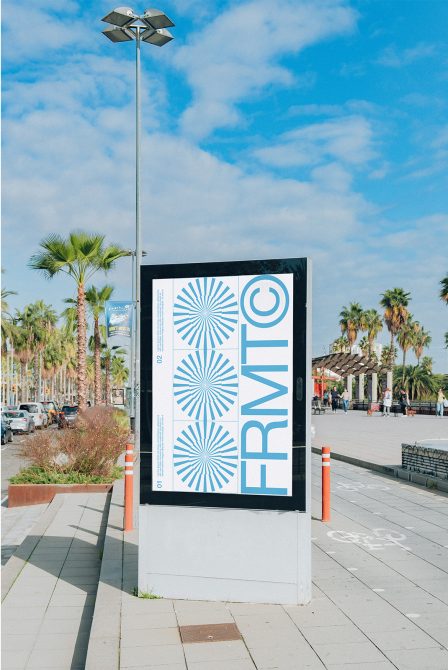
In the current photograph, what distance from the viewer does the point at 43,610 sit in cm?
648

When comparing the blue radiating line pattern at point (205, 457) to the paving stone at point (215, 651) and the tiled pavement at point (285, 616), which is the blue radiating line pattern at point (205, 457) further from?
the paving stone at point (215, 651)

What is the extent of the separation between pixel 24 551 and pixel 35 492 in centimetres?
414

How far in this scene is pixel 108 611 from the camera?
578 centimetres

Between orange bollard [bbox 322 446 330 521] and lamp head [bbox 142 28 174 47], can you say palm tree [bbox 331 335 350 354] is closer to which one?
lamp head [bbox 142 28 174 47]

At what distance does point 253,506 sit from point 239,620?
36.3 inches

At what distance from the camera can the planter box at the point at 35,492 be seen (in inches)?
496

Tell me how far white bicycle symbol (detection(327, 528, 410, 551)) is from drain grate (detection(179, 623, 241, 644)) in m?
3.33

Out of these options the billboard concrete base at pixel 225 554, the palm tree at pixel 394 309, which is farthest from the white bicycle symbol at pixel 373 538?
the palm tree at pixel 394 309

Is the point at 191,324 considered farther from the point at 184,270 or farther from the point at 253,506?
the point at 253,506

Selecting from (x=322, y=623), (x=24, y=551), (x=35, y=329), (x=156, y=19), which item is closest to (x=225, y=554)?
(x=322, y=623)

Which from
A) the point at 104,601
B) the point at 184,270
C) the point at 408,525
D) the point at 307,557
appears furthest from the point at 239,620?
the point at 408,525

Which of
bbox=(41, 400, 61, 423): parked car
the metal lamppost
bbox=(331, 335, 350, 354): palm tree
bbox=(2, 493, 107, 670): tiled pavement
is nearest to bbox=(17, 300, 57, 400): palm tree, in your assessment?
bbox=(41, 400, 61, 423): parked car

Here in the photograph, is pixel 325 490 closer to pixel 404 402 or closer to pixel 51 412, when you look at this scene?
pixel 404 402

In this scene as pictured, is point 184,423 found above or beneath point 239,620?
above
